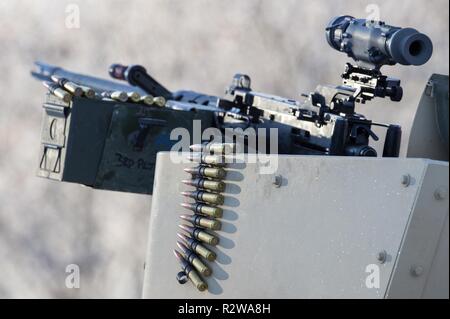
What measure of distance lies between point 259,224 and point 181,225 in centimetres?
90

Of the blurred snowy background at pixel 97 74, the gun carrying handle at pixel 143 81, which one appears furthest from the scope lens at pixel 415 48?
the blurred snowy background at pixel 97 74

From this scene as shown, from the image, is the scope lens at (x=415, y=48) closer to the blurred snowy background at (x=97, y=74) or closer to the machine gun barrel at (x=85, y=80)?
the machine gun barrel at (x=85, y=80)

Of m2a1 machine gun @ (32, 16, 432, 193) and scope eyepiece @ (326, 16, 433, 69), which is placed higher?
scope eyepiece @ (326, 16, 433, 69)

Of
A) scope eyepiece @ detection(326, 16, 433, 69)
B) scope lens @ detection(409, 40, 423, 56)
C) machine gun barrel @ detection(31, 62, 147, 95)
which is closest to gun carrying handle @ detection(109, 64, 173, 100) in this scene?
machine gun barrel @ detection(31, 62, 147, 95)

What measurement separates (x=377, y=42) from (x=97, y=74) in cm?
822

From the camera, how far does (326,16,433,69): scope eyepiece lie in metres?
6.56

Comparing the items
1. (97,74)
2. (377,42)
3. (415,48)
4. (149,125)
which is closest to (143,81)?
(149,125)

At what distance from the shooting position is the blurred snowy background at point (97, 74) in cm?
1403

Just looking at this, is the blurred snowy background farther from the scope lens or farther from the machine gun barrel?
the scope lens

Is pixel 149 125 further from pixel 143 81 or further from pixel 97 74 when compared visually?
pixel 97 74

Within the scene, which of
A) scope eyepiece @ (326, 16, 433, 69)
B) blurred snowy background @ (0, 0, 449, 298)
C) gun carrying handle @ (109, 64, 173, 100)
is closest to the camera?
scope eyepiece @ (326, 16, 433, 69)

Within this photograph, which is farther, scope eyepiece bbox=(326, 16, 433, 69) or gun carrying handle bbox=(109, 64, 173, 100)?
gun carrying handle bbox=(109, 64, 173, 100)

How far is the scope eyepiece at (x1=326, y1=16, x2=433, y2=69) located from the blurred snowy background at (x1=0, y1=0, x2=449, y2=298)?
256 inches
